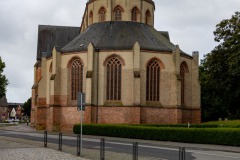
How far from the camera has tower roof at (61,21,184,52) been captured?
42.3m

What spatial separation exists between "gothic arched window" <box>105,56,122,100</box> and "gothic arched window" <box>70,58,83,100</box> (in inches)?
118

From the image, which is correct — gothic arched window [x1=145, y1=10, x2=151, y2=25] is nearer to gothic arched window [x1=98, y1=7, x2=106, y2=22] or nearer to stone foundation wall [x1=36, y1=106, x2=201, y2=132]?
gothic arched window [x1=98, y1=7, x2=106, y2=22]

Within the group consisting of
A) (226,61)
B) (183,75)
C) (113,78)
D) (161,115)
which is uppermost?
(226,61)

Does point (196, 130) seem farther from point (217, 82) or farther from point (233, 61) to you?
point (217, 82)

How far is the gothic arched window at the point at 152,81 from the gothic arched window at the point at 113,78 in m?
2.93

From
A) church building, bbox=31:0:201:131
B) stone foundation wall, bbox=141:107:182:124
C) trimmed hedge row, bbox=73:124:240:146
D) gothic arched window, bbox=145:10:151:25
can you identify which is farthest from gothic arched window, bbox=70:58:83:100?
gothic arched window, bbox=145:10:151:25

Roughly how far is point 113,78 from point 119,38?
14.9 feet

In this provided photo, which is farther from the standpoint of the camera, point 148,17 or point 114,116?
point 148,17

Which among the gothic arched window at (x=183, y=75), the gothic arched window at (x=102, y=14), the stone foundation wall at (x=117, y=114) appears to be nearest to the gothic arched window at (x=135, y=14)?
the gothic arched window at (x=102, y=14)

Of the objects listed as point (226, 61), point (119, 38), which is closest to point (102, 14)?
point (119, 38)

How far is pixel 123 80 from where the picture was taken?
136 ft

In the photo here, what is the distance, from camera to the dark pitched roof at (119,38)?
139 feet

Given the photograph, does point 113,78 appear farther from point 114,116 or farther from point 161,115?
point 161,115

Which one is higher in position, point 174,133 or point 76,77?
point 76,77
